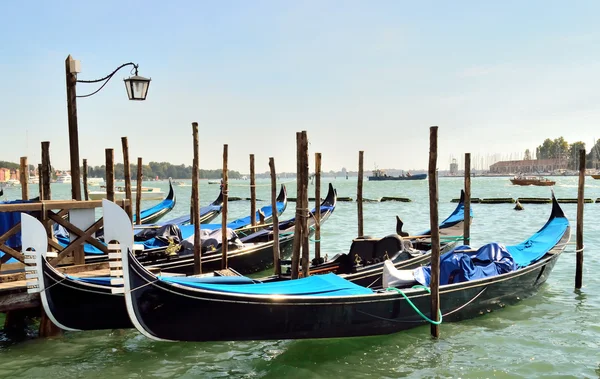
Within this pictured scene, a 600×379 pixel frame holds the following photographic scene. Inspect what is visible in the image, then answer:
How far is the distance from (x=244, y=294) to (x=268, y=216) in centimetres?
821

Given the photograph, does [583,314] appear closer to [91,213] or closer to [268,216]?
[91,213]

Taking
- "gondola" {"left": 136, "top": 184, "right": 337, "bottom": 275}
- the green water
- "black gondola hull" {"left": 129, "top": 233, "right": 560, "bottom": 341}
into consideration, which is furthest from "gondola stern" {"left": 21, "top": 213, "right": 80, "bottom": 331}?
"gondola" {"left": 136, "top": 184, "right": 337, "bottom": 275}

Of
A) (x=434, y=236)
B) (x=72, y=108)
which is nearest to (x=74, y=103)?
(x=72, y=108)

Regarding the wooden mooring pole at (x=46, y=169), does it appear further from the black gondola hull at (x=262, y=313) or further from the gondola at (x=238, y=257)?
the black gondola hull at (x=262, y=313)

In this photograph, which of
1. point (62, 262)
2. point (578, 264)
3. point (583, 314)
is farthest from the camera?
point (578, 264)

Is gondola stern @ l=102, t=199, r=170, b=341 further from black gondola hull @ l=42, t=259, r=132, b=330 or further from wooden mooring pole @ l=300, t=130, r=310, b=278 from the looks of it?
wooden mooring pole @ l=300, t=130, r=310, b=278

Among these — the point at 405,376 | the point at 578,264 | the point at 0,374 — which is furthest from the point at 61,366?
the point at 578,264

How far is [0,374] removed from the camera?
184 inches

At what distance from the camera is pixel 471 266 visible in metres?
6.29

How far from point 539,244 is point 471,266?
6.98ft

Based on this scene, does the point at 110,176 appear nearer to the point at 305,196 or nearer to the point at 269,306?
the point at 305,196

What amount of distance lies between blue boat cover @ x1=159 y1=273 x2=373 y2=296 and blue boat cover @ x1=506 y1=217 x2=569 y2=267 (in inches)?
114

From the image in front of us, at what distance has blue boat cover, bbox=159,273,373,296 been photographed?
4609 millimetres

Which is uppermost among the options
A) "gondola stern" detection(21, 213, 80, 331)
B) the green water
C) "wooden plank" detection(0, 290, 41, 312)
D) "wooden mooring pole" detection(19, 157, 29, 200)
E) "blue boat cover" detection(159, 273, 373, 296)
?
"wooden mooring pole" detection(19, 157, 29, 200)
